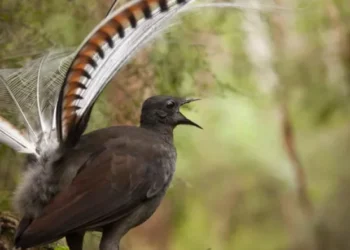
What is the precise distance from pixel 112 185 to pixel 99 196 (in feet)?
0.15

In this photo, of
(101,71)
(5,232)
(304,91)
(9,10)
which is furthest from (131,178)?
(304,91)

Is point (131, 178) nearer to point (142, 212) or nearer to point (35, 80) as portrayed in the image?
point (142, 212)

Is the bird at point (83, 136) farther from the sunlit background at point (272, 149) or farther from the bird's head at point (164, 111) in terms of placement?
the sunlit background at point (272, 149)

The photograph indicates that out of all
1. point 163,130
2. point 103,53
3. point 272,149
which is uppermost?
point 103,53

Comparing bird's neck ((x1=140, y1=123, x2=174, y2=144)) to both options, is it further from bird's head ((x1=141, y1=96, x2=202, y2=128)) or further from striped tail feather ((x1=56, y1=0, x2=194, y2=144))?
striped tail feather ((x1=56, y1=0, x2=194, y2=144))

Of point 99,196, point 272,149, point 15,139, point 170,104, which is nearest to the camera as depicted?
point 99,196

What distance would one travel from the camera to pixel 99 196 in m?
1.91

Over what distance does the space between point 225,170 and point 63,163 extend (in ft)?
11.9

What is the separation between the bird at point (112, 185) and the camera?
6.11 feet

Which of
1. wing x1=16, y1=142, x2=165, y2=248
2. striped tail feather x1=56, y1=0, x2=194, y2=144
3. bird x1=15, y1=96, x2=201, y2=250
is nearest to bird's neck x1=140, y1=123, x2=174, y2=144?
bird x1=15, y1=96, x2=201, y2=250

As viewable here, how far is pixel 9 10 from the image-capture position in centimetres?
313

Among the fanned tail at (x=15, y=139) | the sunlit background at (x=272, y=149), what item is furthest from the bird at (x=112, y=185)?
the sunlit background at (x=272, y=149)

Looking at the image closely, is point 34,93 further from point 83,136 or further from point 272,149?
point 272,149

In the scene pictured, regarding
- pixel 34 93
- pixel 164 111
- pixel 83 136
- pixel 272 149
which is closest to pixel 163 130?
pixel 164 111
